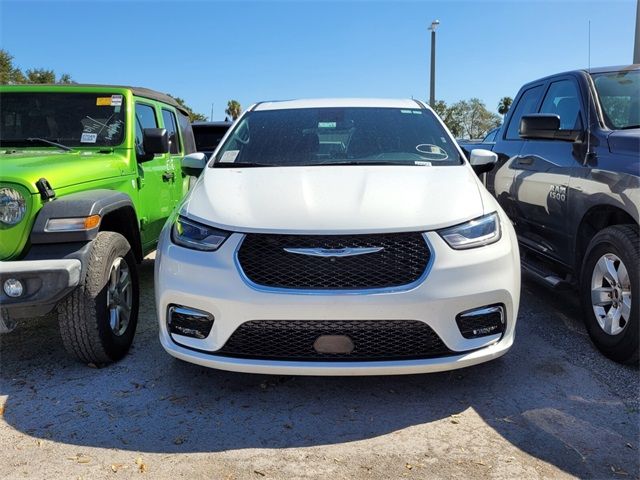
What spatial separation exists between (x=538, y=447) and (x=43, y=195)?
2.92 m

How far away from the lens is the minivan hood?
110 inches

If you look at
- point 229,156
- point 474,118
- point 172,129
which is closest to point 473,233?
point 229,156

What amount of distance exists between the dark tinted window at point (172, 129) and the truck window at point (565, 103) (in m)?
3.53

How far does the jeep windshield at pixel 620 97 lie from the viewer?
3.81m

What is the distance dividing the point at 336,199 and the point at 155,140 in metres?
1.95

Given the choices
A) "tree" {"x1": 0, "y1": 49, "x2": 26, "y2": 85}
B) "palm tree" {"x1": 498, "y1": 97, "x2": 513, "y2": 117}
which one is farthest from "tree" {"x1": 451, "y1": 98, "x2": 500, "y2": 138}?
"tree" {"x1": 0, "y1": 49, "x2": 26, "y2": 85}

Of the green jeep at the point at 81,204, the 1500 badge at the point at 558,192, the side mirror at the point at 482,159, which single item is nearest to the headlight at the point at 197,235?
the green jeep at the point at 81,204

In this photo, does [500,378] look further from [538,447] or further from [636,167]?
[636,167]

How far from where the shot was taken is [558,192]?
13.4 feet

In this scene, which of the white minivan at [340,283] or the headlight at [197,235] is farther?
the headlight at [197,235]

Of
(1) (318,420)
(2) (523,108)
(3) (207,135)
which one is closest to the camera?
(1) (318,420)

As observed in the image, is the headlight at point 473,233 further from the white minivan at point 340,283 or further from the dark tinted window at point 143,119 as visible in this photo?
the dark tinted window at point 143,119

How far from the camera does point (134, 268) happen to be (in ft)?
12.7

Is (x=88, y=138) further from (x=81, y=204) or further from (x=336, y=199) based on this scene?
(x=336, y=199)
